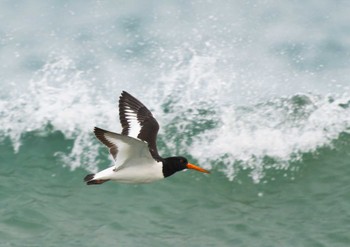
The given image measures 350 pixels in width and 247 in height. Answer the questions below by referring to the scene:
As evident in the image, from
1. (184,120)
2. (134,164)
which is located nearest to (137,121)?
(134,164)

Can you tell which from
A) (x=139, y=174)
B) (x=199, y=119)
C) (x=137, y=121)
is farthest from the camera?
(x=199, y=119)

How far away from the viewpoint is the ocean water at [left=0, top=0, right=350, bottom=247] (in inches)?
397

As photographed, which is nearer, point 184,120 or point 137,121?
point 137,121

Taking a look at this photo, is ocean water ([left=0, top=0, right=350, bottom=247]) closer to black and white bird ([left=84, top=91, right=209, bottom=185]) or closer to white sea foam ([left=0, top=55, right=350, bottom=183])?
white sea foam ([left=0, top=55, right=350, bottom=183])

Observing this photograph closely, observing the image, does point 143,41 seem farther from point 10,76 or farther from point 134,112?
point 134,112

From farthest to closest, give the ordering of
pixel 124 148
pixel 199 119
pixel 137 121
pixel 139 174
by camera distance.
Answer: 1. pixel 199 119
2. pixel 137 121
3. pixel 139 174
4. pixel 124 148

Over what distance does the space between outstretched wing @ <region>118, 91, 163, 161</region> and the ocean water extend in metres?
1.25

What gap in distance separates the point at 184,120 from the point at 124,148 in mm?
3640

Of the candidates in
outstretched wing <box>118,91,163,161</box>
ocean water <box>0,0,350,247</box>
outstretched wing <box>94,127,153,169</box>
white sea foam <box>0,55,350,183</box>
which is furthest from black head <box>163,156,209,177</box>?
white sea foam <box>0,55,350,183</box>

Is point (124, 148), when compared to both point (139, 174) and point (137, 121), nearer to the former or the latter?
point (139, 174)

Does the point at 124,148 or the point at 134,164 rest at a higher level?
the point at 124,148

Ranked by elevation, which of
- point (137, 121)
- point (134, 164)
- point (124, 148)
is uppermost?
point (137, 121)

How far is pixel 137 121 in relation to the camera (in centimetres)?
957

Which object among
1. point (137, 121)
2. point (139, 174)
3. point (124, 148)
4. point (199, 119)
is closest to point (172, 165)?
point (139, 174)
